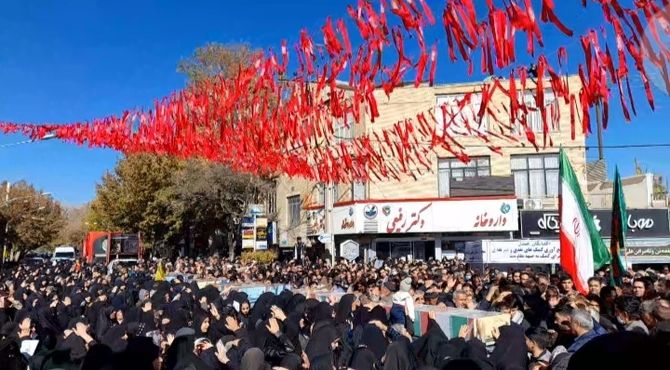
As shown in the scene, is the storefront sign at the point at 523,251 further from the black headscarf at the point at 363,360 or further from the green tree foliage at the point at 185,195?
the green tree foliage at the point at 185,195

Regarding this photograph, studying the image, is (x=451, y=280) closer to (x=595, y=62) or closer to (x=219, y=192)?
(x=595, y=62)

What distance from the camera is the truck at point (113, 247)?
1630 inches

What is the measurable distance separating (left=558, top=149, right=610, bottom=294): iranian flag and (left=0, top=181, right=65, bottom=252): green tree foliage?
61.4m

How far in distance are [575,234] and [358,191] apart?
22420 millimetres

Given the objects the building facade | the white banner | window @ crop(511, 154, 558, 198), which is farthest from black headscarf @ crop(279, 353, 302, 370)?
window @ crop(511, 154, 558, 198)

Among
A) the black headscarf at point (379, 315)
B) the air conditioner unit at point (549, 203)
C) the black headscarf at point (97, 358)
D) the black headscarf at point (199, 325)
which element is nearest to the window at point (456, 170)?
the air conditioner unit at point (549, 203)

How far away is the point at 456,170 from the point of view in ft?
102

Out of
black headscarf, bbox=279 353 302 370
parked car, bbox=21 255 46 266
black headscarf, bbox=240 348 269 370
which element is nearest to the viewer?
black headscarf, bbox=240 348 269 370

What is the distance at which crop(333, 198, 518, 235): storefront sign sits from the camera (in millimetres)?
29016

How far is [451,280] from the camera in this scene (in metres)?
14.3

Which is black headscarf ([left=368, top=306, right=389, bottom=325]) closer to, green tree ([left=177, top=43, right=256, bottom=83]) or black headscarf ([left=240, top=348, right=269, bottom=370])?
black headscarf ([left=240, top=348, right=269, bottom=370])

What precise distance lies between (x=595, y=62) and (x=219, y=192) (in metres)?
34.9

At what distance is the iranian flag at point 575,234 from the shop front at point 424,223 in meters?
19.0

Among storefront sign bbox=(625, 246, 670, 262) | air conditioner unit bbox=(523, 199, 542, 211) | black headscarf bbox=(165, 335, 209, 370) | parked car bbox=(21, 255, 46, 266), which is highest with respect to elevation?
air conditioner unit bbox=(523, 199, 542, 211)
